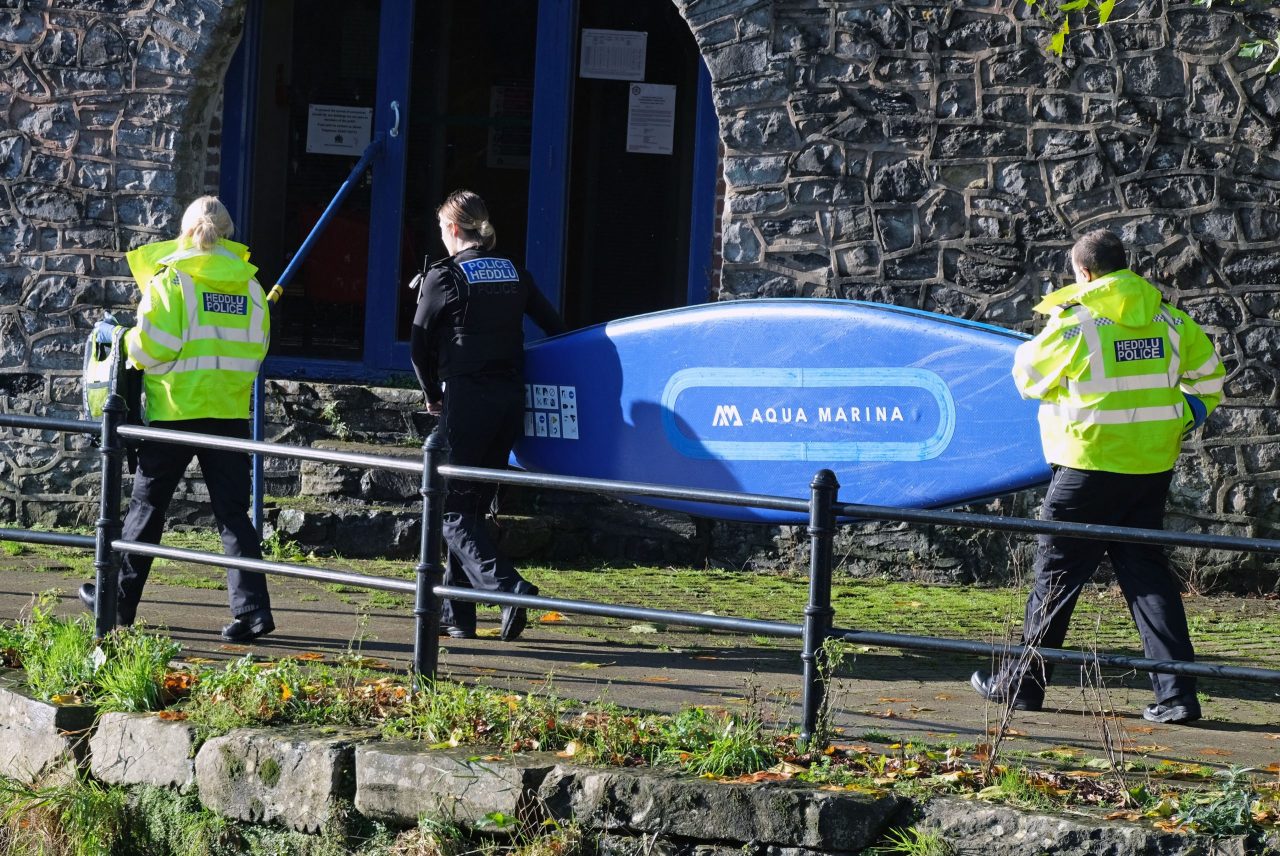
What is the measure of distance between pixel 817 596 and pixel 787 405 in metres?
2.19

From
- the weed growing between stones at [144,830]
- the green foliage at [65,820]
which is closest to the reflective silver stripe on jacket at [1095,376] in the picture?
the weed growing between stones at [144,830]

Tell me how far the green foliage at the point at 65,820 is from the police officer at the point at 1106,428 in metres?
2.72

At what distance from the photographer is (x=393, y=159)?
9516mm

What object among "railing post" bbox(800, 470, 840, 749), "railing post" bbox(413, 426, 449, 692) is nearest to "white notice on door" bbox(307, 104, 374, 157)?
"railing post" bbox(413, 426, 449, 692)

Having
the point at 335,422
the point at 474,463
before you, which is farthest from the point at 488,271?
the point at 335,422

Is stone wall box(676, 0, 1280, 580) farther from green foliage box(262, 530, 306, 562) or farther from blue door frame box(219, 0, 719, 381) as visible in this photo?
green foliage box(262, 530, 306, 562)

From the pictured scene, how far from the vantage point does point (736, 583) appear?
8047 millimetres

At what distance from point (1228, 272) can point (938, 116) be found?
1.62 m

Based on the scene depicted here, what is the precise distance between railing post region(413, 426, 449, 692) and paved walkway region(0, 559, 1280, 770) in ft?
1.61

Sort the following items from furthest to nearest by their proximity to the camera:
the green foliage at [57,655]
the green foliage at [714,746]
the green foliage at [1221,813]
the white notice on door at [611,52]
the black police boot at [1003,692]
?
1. the white notice on door at [611,52]
2. the green foliage at [57,655]
3. the black police boot at [1003,692]
4. the green foliage at [714,746]
5. the green foliage at [1221,813]

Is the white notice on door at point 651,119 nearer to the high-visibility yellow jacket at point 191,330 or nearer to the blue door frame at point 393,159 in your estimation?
the blue door frame at point 393,159

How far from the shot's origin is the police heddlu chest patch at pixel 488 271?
6.19 metres

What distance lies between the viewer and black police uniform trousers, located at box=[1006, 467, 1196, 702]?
521 cm

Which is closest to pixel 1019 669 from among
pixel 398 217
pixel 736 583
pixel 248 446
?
pixel 248 446
